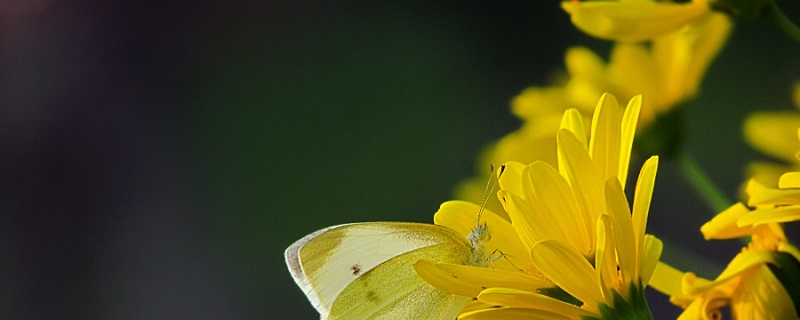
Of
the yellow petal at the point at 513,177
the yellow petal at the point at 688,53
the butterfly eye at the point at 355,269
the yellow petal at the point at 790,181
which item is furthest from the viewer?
the yellow petal at the point at 688,53

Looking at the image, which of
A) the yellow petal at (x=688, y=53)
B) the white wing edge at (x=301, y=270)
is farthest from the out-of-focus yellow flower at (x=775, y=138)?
the white wing edge at (x=301, y=270)

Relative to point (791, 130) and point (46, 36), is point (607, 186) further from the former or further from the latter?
point (46, 36)

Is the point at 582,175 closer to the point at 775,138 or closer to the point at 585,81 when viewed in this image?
the point at 775,138

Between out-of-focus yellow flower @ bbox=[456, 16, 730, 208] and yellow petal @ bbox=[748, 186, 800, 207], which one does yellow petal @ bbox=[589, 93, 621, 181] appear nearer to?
yellow petal @ bbox=[748, 186, 800, 207]

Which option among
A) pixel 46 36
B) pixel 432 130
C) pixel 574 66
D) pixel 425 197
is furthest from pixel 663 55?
pixel 46 36

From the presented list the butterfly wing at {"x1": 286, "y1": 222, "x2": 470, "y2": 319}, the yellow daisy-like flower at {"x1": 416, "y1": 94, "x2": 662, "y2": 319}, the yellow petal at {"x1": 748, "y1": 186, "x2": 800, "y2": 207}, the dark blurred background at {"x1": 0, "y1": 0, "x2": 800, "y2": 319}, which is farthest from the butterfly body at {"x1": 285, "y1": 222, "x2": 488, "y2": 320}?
the dark blurred background at {"x1": 0, "y1": 0, "x2": 800, "y2": 319}

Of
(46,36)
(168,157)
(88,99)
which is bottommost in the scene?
(168,157)

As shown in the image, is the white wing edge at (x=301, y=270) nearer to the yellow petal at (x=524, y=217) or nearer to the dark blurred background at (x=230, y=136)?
the yellow petal at (x=524, y=217)
